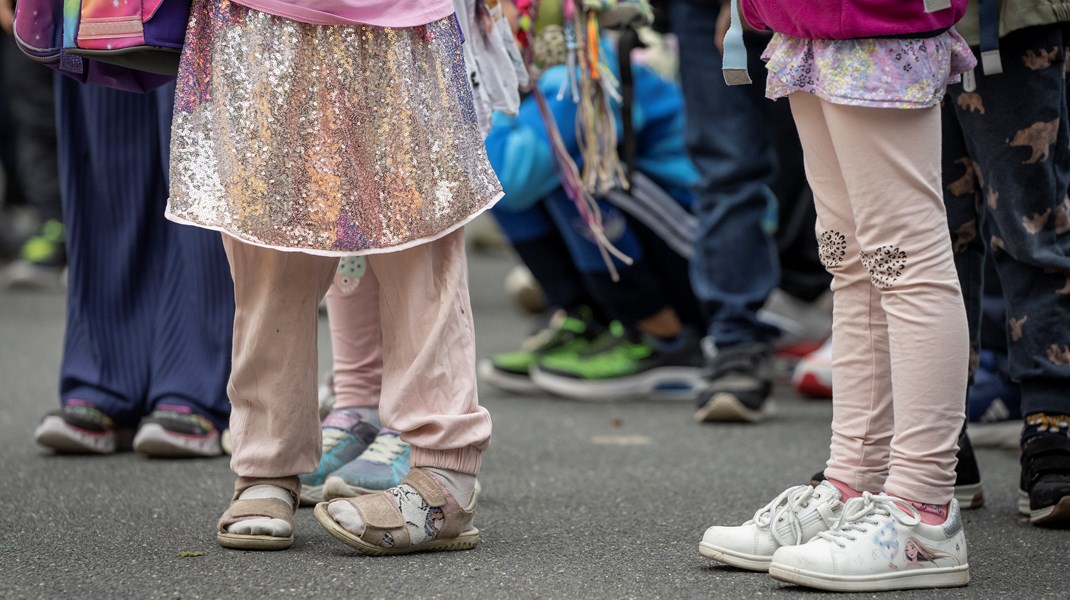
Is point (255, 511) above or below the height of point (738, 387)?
above

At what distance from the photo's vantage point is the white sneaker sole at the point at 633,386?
13.7 ft

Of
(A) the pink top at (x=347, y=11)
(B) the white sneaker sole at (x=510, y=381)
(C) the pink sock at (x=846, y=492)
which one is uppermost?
(A) the pink top at (x=347, y=11)

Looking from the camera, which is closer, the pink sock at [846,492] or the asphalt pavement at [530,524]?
the asphalt pavement at [530,524]

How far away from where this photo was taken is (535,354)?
4.30 metres

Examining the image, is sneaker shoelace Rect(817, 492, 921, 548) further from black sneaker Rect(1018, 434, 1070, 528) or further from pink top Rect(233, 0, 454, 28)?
pink top Rect(233, 0, 454, 28)

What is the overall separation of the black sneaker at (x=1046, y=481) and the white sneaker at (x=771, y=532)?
0.51m

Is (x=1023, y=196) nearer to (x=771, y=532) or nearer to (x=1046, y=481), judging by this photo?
(x=1046, y=481)

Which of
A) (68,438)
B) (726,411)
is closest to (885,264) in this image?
(726,411)

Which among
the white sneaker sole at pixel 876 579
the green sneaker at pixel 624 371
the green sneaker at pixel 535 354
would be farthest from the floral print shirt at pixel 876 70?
the green sneaker at pixel 535 354

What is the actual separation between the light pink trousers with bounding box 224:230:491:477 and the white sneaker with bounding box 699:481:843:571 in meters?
0.40

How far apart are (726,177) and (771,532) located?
1785 mm

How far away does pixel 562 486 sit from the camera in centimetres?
283

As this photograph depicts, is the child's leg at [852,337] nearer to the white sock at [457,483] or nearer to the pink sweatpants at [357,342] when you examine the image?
the white sock at [457,483]

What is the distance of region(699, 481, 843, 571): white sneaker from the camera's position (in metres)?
2.08
